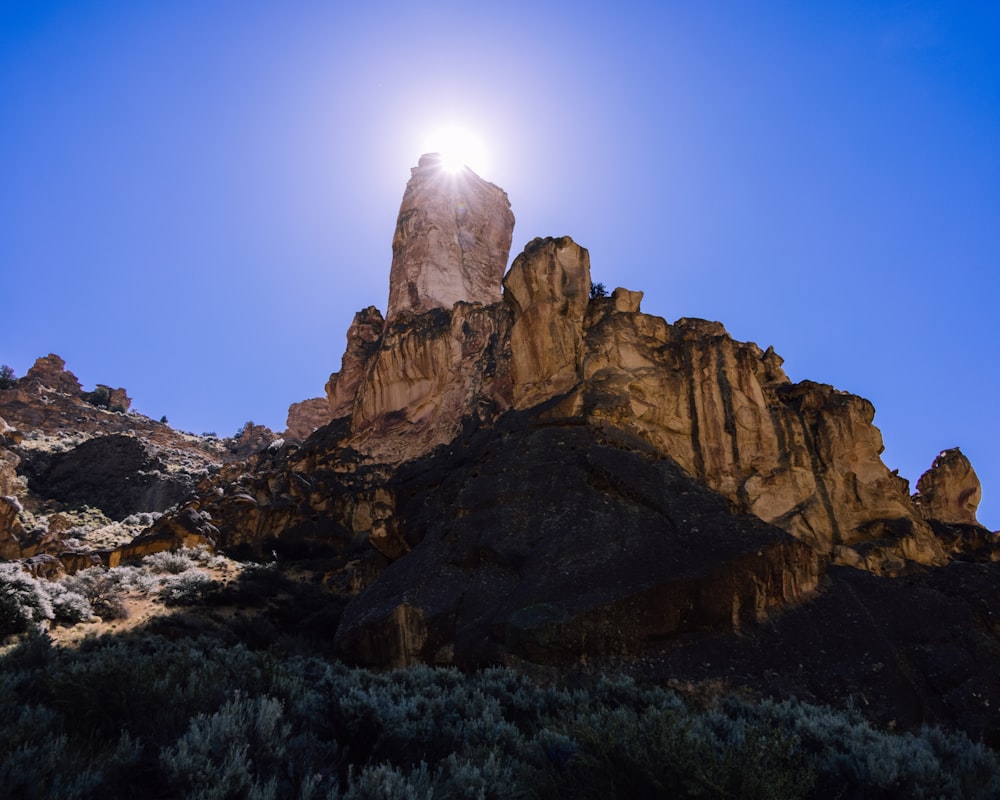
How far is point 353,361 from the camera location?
50.0 meters

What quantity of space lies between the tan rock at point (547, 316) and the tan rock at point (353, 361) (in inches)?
994

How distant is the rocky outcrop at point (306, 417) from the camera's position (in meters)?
67.6

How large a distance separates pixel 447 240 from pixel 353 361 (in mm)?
13406

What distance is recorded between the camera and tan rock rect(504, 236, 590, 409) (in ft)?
75.6

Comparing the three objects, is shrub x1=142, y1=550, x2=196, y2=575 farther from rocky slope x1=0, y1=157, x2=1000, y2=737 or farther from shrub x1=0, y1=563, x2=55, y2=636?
shrub x1=0, y1=563, x2=55, y2=636

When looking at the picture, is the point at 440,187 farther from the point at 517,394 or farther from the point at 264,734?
the point at 264,734

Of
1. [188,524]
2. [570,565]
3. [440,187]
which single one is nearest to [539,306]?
[570,565]

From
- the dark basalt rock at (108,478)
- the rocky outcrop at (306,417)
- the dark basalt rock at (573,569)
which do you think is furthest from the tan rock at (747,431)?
the rocky outcrop at (306,417)

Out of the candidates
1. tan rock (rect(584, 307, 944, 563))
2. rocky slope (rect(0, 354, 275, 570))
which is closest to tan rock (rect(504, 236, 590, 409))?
tan rock (rect(584, 307, 944, 563))

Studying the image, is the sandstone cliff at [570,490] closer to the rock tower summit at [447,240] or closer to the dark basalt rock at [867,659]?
the dark basalt rock at [867,659]

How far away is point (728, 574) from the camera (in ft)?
44.3

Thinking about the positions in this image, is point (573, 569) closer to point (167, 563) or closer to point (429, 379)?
point (167, 563)

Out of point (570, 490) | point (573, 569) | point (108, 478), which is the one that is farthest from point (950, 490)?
point (108, 478)

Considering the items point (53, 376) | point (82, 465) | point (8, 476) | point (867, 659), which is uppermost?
point (53, 376)
